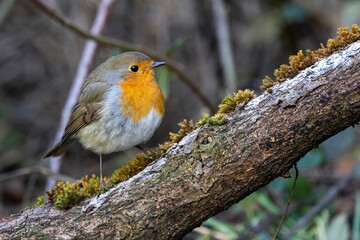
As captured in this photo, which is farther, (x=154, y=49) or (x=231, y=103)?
(x=154, y=49)

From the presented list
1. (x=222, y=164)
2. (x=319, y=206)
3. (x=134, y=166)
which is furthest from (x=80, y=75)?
(x=222, y=164)

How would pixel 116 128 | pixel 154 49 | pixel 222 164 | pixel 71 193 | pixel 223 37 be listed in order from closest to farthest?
pixel 222 164 < pixel 71 193 < pixel 116 128 < pixel 223 37 < pixel 154 49

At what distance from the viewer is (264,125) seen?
1.89 meters

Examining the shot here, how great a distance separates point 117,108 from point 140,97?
18 centimetres

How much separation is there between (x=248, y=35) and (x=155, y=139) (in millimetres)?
2072

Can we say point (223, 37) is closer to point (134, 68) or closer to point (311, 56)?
point (134, 68)

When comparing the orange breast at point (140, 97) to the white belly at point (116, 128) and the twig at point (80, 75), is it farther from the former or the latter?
the twig at point (80, 75)

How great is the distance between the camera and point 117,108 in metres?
2.87

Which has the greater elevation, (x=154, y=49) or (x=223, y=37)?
(x=154, y=49)

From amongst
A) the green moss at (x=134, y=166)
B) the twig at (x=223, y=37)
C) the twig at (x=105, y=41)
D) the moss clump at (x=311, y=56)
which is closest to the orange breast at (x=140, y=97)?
the green moss at (x=134, y=166)

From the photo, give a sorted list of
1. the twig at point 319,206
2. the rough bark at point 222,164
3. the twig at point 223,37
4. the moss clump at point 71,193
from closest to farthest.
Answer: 1. the rough bark at point 222,164
2. the moss clump at point 71,193
3. the twig at point 319,206
4. the twig at point 223,37

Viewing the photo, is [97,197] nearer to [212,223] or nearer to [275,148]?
[275,148]

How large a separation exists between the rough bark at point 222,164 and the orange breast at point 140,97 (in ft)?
2.73

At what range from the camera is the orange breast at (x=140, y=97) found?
9.41ft
